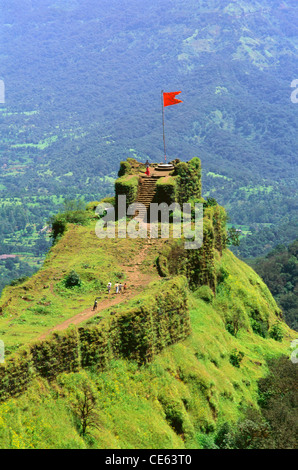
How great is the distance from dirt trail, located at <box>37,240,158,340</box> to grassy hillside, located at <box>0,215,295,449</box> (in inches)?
2.0

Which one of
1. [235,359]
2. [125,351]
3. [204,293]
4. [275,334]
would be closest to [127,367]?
[125,351]

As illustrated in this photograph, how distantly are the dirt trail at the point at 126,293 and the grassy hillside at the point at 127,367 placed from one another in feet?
0.17

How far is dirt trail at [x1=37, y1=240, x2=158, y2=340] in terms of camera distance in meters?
26.7

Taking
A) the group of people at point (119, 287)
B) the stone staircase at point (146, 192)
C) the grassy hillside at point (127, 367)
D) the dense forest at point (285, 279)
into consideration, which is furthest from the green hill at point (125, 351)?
the dense forest at point (285, 279)

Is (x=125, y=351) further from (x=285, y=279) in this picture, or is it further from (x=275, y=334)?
(x=285, y=279)

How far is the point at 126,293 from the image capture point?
30469 millimetres

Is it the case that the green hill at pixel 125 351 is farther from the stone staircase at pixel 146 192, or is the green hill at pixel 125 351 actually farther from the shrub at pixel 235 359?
the stone staircase at pixel 146 192

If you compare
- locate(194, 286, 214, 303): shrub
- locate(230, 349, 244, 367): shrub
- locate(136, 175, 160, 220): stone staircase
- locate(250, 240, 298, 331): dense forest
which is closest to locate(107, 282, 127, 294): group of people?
locate(194, 286, 214, 303): shrub

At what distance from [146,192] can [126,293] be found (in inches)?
582

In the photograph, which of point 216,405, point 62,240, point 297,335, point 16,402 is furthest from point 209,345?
point 297,335

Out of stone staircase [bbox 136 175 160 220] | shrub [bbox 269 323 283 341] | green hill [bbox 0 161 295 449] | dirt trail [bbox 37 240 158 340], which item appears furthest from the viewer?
shrub [bbox 269 323 283 341]

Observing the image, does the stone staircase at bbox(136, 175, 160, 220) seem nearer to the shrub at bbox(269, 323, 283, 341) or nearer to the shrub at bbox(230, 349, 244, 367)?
the shrub at bbox(230, 349, 244, 367)

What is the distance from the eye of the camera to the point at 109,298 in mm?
29938

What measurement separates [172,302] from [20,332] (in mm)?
7959
